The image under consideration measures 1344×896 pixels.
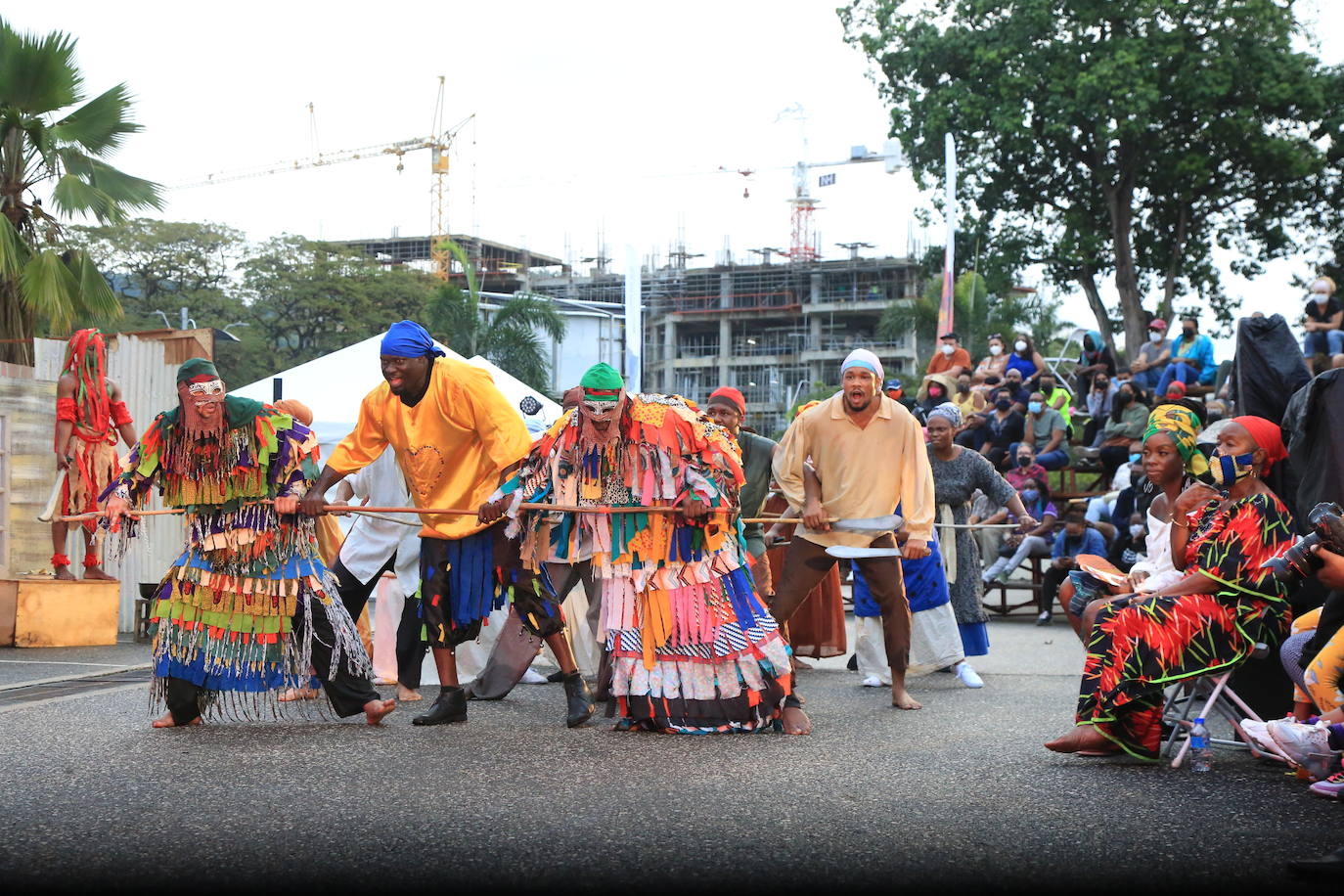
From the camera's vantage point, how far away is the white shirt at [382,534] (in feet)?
28.5

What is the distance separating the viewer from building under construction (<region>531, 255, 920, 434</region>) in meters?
88.6

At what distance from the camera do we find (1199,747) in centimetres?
633

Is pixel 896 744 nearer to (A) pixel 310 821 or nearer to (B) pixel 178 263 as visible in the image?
(A) pixel 310 821

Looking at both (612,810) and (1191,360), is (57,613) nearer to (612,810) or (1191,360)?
(612,810)

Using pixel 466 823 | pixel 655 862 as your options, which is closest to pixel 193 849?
pixel 466 823

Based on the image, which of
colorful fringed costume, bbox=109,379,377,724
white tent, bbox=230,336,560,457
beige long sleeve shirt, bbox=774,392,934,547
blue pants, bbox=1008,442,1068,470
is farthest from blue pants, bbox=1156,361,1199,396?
colorful fringed costume, bbox=109,379,377,724

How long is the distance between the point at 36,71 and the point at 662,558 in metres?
9.97

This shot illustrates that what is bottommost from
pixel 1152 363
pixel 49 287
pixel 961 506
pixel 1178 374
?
pixel 961 506

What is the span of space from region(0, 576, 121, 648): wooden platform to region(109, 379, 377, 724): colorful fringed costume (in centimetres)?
483

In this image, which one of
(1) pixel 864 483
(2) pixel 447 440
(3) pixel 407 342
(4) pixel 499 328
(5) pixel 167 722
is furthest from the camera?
(4) pixel 499 328

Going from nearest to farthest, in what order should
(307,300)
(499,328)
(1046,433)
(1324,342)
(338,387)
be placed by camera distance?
1. (1324,342)
2. (338,387)
3. (1046,433)
4. (499,328)
5. (307,300)

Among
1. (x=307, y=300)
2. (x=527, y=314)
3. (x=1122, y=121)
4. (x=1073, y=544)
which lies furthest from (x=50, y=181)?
(x=307, y=300)

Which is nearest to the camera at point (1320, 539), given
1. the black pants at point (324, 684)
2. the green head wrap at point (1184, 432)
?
the green head wrap at point (1184, 432)

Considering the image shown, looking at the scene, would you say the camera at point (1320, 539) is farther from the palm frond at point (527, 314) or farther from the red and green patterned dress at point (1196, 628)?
the palm frond at point (527, 314)
